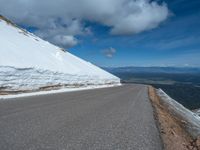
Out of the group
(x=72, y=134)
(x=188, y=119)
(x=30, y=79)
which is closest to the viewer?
(x=72, y=134)

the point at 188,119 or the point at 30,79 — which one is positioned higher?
the point at 30,79

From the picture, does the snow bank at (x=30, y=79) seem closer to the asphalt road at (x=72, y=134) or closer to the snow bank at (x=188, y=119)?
the asphalt road at (x=72, y=134)

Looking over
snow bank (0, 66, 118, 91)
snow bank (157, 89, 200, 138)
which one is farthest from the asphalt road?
snow bank (0, 66, 118, 91)

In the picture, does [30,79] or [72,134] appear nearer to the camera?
[72,134]

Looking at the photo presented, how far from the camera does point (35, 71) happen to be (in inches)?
744

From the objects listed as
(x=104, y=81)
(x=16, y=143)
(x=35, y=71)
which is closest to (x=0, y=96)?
(x=35, y=71)

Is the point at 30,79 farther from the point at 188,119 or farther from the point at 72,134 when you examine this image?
the point at 72,134

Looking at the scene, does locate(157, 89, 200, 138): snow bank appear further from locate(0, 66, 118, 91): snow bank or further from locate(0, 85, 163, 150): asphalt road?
locate(0, 66, 118, 91): snow bank

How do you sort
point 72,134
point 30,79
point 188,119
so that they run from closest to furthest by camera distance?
point 72,134 < point 188,119 < point 30,79

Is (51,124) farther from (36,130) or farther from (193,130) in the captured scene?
(193,130)

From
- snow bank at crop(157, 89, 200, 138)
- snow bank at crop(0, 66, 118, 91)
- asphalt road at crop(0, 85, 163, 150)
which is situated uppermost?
snow bank at crop(0, 66, 118, 91)

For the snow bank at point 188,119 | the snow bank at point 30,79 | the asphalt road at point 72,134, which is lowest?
the snow bank at point 188,119

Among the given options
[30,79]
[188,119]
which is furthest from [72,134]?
[30,79]

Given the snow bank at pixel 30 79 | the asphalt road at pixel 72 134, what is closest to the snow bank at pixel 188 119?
the asphalt road at pixel 72 134
